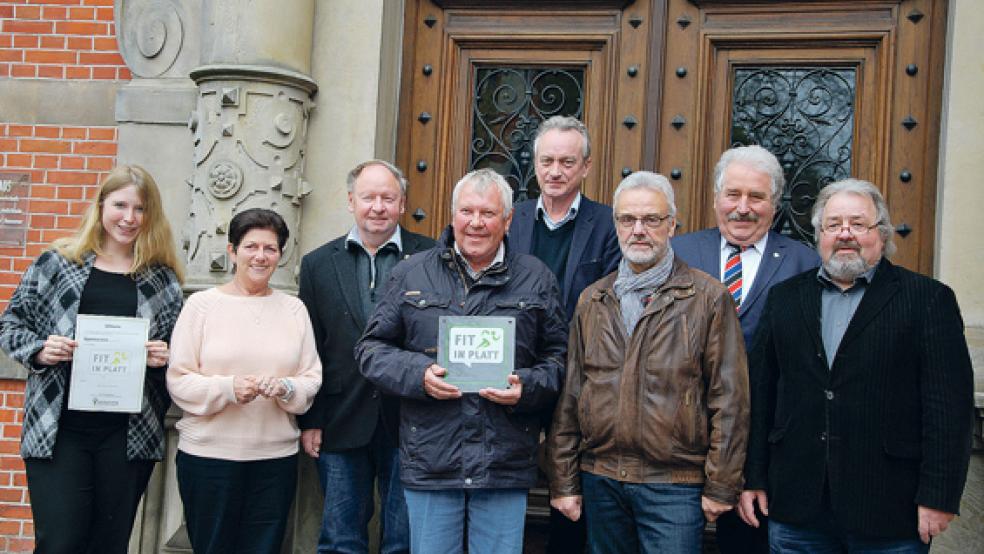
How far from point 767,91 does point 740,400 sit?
2.23 meters

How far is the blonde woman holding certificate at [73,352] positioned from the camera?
401 centimetres

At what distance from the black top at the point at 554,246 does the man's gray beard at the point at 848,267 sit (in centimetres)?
111

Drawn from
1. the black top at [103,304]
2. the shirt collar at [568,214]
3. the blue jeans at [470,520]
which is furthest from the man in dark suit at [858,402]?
the black top at [103,304]

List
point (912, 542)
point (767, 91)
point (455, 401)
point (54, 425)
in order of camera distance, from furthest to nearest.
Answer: point (767, 91)
point (54, 425)
point (455, 401)
point (912, 542)

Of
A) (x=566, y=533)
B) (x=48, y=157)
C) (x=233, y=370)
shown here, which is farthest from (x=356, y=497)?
(x=48, y=157)

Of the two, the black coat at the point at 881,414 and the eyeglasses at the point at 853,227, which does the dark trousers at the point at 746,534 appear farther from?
the eyeglasses at the point at 853,227

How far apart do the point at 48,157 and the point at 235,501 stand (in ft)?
8.12

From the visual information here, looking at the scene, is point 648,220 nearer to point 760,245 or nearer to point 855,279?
point 760,245

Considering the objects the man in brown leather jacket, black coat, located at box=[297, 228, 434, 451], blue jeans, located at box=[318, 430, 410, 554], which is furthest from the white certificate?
the man in brown leather jacket

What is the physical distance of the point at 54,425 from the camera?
4.01 metres

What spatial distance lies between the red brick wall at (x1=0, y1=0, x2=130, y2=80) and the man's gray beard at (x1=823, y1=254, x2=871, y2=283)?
3.81 m

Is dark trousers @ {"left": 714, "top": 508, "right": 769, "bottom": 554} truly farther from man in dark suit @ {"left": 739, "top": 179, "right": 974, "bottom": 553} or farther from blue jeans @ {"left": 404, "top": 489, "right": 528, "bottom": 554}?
blue jeans @ {"left": 404, "top": 489, "right": 528, "bottom": 554}

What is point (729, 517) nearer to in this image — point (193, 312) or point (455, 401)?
point (455, 401)

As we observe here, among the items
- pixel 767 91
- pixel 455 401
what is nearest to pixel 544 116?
pixel 767 91
